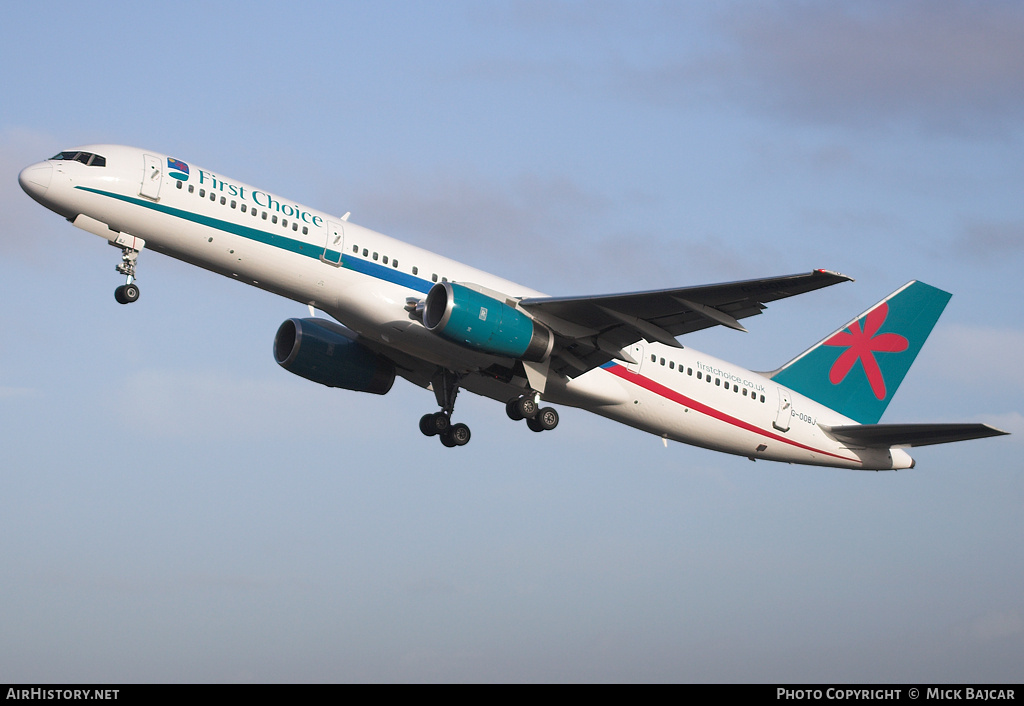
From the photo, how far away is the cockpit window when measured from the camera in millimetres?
28328

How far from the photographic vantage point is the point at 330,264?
29391 millimetres

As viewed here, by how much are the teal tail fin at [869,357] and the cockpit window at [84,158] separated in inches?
856

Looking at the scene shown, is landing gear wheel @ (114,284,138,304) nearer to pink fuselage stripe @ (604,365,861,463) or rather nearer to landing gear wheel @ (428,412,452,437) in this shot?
landing gear wheel @ (428,412,452,437)

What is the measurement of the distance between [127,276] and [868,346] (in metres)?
24.7

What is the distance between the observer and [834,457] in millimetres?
36469

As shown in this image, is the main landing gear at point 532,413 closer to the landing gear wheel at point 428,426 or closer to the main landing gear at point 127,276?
the landing gear wheel at point 428,426

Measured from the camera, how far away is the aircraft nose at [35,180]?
27.7m

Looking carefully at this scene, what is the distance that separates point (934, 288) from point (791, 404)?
8.10 metres

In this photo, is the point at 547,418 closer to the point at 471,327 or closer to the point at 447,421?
the point at 447,421

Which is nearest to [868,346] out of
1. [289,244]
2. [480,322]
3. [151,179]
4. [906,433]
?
[906,433]

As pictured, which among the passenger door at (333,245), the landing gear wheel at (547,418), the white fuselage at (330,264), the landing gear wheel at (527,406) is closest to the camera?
the white fuselage at (330,264)

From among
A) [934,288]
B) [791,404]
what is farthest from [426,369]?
[934,288]

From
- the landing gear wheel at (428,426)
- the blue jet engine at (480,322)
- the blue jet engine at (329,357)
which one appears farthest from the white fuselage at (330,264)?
the landing gear wheel at (428,426)
